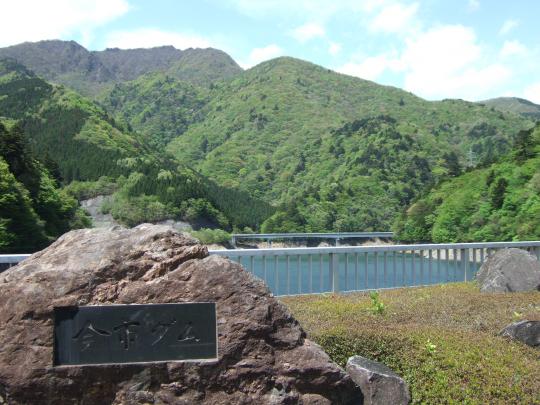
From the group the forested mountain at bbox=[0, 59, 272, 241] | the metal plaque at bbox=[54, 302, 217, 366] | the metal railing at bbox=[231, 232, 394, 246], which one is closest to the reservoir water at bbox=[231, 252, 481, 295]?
the metal plaque at bbox=[54, 302, 217, 366]

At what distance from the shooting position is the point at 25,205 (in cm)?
3891

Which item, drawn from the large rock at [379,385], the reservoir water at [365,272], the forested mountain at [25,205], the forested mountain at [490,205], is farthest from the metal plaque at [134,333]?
the forested mountain at [490,205]

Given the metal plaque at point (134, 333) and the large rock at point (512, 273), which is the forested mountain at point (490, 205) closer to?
the large rock at point (512, 273)

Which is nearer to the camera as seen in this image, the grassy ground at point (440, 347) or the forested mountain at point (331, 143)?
the grassy ground at point (440, 347)

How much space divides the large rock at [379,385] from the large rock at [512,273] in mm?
7722

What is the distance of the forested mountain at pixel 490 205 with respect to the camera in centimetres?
5009

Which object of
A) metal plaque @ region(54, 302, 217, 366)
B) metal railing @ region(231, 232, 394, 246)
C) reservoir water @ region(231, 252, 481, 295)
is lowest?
metal railing @ region(231, 232, 394, 246)

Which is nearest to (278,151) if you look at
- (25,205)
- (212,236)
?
(212,236)

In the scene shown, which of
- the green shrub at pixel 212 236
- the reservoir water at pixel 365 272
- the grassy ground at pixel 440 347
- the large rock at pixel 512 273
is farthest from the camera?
the green shrub at pixel 212 236

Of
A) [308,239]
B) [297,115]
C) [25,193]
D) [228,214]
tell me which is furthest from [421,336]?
[297,115]

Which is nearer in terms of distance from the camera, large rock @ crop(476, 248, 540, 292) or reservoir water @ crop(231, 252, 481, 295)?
reservoir water @ crop(231, 252, 481, 295)

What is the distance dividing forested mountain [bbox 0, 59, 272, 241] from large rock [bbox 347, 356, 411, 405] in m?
58.8

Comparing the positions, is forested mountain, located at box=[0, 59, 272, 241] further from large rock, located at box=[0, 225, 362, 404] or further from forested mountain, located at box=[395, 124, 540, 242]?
large rock, located at box=[0, 225, 362, 404]

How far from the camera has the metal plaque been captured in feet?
17.9
